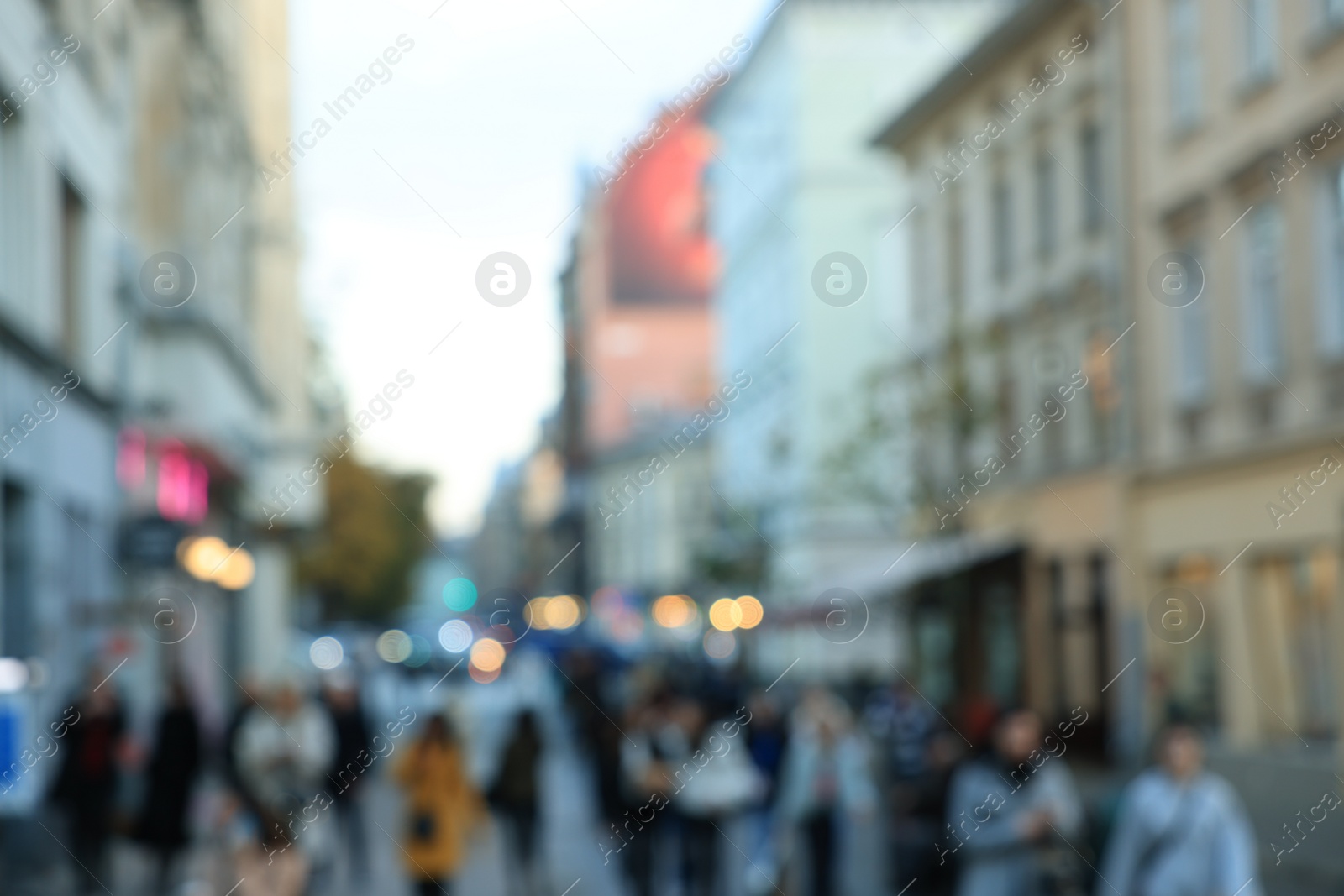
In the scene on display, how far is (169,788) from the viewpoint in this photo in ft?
50.7

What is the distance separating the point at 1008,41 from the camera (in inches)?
1315

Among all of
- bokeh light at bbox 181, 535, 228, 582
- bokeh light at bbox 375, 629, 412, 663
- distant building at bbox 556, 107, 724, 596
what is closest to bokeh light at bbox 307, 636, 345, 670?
bokeh light at bbox 375, 629, 412, 663

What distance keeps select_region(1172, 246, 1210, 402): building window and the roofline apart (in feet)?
20.9

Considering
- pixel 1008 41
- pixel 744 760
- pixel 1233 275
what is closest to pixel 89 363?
pixel 744 760

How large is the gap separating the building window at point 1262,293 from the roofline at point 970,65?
7.92 metres

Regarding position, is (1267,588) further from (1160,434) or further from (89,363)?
(89,363)

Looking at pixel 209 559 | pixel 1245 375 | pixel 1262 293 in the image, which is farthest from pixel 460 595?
pixel 1262 293

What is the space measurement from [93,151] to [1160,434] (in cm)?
1426

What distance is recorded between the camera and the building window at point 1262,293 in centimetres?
2277

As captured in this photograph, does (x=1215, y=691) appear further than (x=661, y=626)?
No

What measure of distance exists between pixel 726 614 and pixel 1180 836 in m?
41.9

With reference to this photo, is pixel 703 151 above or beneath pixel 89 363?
above

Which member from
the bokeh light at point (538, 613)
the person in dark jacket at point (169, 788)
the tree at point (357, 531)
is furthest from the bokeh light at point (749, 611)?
the bokeh light at point (538, 613)

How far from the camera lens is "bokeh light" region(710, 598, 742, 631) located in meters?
49.9
